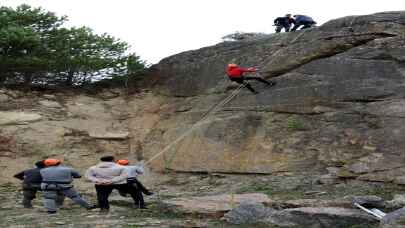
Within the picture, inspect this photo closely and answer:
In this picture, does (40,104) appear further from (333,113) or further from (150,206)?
(333,113)

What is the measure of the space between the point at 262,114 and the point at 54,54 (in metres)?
7.87

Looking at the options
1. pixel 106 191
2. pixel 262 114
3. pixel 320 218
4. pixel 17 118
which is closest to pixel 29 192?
pixel 106 191

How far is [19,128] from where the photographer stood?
1908cm

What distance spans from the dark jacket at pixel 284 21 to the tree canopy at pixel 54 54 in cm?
499

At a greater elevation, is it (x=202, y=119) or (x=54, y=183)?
(x=202, y=119)

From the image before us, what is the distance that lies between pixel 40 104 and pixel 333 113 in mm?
9708

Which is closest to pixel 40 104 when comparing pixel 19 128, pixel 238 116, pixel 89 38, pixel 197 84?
pixel 19 128

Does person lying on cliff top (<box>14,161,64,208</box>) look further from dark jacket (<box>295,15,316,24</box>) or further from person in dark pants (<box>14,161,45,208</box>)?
dark jacket (<box>295,15,316,24</box>)

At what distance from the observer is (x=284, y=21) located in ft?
68.8

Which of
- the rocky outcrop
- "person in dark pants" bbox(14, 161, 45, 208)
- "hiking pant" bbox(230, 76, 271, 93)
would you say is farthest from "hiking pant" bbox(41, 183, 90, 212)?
"hiking pant" bbox(230, 76, 271, 93)

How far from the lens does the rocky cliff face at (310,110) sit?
1562 centimetres

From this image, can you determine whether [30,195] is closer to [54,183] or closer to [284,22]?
[54,183]

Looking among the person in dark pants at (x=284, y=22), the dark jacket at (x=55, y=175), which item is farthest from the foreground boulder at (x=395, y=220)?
the person in dark pants at (x=284, y=22)

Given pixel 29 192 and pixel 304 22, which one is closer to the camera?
pixel 29 192
